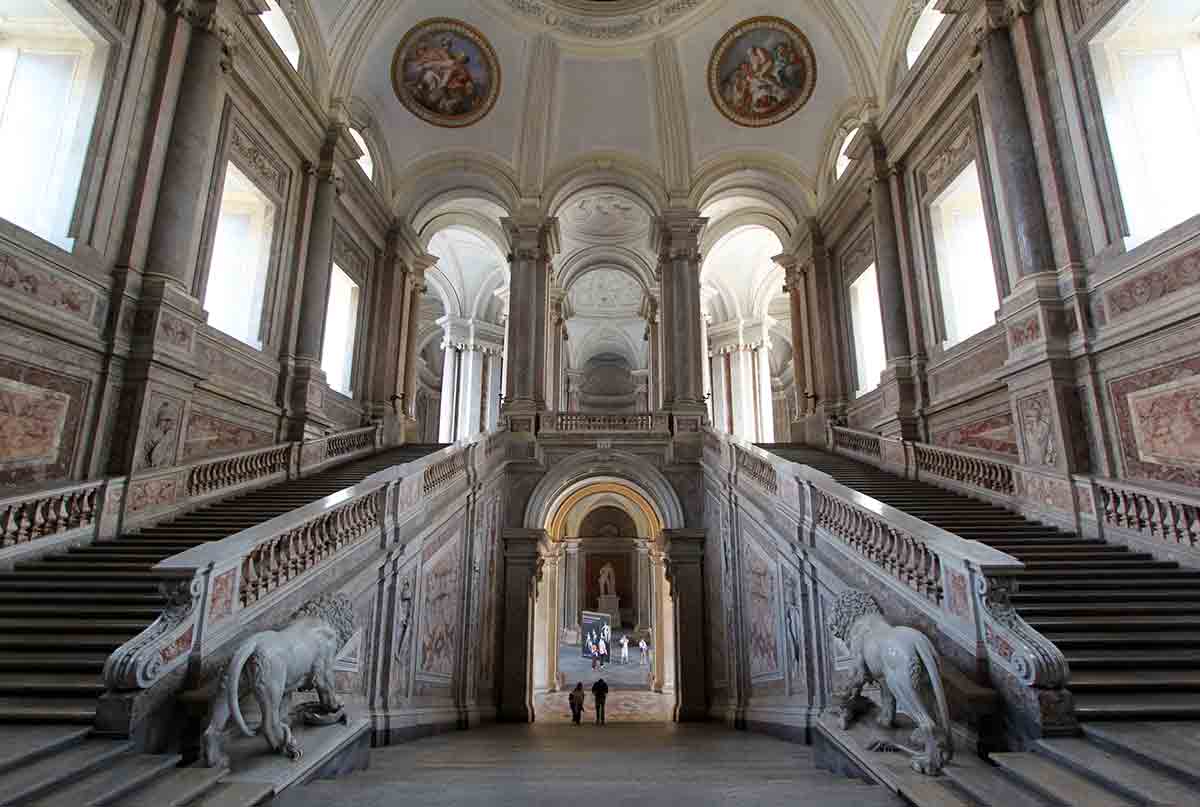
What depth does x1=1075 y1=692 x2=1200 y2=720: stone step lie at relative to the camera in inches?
131

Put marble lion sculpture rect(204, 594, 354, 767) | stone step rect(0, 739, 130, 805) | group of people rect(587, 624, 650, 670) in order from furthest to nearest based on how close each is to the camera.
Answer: group of people rect(587, 624, 650, 670) → marble lion sculpture rect(204, 594, 354, 767) → stone step rect(0, 739, 130, 805)

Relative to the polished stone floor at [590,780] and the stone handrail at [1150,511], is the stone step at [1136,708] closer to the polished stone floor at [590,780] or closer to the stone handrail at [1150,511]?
the polished stone floor at [590,780]

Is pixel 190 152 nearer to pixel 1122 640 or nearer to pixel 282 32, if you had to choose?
pixel 282 32

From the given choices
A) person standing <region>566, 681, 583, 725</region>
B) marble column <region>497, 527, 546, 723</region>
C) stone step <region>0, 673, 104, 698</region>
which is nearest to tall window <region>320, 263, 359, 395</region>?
marble column <region>497, 527, 546, 723</region>

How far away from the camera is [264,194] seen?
34.3 ft

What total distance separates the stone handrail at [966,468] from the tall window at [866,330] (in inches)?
154

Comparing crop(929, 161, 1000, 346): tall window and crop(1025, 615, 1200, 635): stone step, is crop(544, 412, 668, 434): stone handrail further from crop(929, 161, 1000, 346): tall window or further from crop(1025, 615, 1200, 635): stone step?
crop(1025, 615, 1200, 635): stone step

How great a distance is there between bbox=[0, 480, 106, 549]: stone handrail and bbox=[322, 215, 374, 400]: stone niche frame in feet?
20.8

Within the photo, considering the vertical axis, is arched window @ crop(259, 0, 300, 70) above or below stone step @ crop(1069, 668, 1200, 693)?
above

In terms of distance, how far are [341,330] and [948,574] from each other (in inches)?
507

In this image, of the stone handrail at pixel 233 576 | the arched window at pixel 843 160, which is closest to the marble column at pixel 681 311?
the arched window at pixel 843 160

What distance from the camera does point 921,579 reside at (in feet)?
13.5

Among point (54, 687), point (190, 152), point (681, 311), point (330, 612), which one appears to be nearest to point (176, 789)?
point (54, 687)

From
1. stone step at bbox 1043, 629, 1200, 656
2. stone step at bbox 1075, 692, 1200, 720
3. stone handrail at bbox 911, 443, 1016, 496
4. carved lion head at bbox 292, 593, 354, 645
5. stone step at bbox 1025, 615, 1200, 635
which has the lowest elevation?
stone step at bbox 1075, 692, 1200, 720
